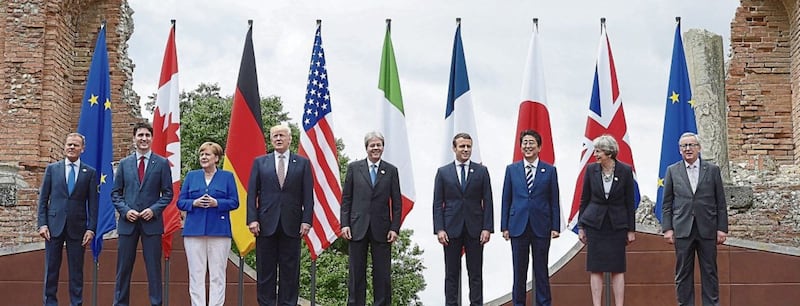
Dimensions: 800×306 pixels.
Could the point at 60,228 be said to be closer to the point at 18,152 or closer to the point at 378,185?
the point at 378,185

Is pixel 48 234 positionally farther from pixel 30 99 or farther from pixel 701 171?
pixel 30 99

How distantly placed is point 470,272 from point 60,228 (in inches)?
132

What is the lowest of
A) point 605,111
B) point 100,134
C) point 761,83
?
point 100,134

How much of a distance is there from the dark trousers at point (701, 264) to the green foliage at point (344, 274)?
14.1 metres

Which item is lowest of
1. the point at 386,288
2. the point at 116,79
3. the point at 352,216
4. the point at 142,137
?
the point at 386,288

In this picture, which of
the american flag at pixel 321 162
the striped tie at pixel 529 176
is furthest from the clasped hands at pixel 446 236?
the american flag at pixel 321 162

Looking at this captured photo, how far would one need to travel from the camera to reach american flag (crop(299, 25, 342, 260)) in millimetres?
10500

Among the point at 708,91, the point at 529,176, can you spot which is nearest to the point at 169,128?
the point at 529,176

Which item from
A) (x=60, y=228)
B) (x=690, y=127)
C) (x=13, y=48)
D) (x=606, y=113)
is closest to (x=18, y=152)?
(x=13, y=48)

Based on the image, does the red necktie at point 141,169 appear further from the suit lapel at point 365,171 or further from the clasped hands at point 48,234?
the suit lapel at point 365,171

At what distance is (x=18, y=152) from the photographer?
13430 millimetres

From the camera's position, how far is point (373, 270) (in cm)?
857

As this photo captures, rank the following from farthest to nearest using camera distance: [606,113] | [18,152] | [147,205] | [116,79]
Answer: [116,79], [18,152], [606,113], [147,205]

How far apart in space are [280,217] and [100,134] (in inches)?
146
